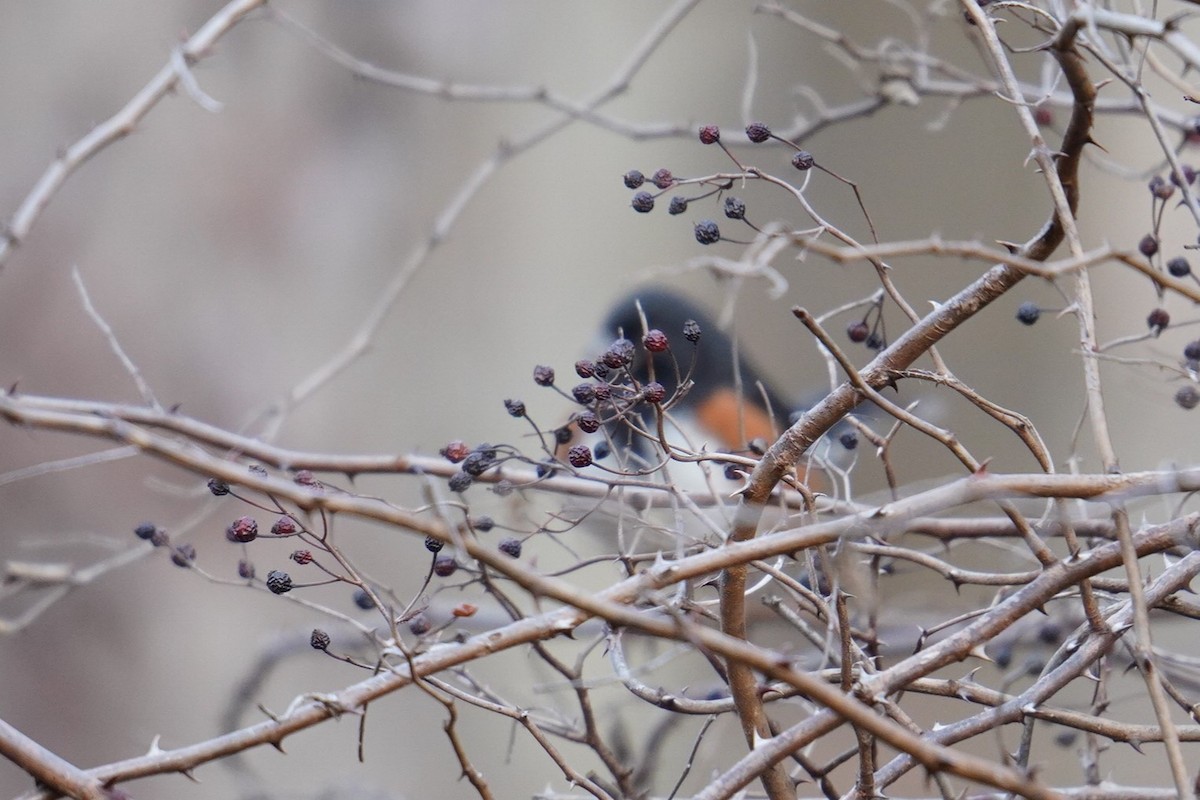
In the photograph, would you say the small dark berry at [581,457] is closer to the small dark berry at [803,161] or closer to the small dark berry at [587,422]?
the small dark berry at [587,422]

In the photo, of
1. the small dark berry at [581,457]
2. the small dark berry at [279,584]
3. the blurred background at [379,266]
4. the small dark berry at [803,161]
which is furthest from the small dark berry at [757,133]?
the blurred background at [379,266]

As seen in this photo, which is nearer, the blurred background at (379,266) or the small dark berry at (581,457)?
the small dark berry at (581,457)

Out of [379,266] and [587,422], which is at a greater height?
[379,266]

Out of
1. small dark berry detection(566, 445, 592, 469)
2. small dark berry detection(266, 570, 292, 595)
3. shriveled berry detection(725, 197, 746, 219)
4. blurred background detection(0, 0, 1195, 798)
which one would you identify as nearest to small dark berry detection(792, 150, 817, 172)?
shriveled berry detection(725, 197, 746, 219)

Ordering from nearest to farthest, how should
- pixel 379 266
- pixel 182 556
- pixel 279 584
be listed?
pixel 279 584 < pixel 182 556 < pixel 379 266

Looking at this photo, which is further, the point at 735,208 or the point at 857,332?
the point at 857,332

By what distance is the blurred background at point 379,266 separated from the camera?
4.47ft

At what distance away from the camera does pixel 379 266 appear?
62.4 inches

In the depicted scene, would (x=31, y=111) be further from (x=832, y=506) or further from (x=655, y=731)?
(x=832, y=506)

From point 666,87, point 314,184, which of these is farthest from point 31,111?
point 666,87

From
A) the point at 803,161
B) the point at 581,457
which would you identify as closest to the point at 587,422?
the point at 581,457

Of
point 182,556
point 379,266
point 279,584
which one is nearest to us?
point 279,584

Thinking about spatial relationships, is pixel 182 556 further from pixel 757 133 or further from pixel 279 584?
pixel 757 133

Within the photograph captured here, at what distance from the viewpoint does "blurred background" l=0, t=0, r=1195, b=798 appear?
53.7 inches
